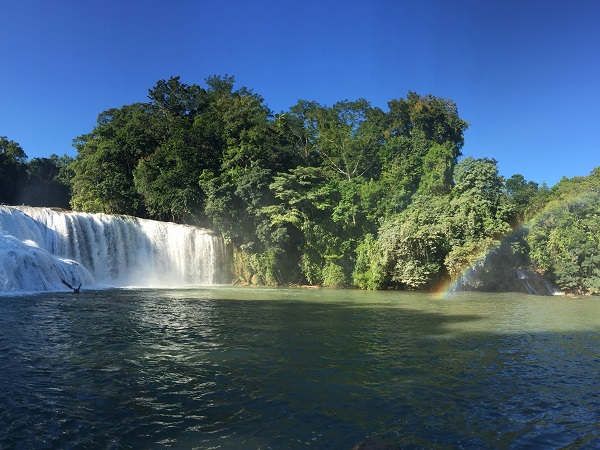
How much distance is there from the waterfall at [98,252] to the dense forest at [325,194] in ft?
10.2

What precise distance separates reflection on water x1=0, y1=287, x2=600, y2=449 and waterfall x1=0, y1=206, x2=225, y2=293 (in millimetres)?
9350

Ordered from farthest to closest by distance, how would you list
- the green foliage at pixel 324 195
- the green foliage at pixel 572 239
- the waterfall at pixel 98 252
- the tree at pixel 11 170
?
the tree at pixel 11 170, the green foliage at pixel 324 195, the green foliage at pixel 572 239, the waterfall at pixel 98 252

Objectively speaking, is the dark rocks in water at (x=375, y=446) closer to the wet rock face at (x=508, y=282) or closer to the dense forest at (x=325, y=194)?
the dense forest at (x=325, y=194)

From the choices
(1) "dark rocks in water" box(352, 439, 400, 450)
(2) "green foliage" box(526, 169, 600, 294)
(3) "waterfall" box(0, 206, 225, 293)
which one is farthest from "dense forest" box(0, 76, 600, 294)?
(1) "dark rocks in water" box(352, 439, 400, 450)

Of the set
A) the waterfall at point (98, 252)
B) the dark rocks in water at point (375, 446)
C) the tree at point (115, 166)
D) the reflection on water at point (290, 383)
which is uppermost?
the tree at point (115, 166)

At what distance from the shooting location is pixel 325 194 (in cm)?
3534

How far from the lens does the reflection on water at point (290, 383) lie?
17.9ft

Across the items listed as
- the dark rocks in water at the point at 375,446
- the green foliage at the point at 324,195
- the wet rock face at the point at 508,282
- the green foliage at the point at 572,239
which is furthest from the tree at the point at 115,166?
the dark rocks in water at the point at 375,446

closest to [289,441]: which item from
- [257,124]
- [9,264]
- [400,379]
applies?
[400,379]

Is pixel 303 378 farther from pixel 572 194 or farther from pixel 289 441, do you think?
pixel 572 194

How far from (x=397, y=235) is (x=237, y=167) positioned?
53.3 ft

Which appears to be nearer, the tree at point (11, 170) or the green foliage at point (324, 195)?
the green foliage at point (324, 195)

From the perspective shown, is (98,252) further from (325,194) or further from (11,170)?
(11,170)

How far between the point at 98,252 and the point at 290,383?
28408 millimetres
